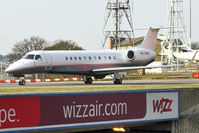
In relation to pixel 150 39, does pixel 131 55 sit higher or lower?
lower

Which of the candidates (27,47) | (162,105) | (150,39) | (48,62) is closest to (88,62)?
(48,62)

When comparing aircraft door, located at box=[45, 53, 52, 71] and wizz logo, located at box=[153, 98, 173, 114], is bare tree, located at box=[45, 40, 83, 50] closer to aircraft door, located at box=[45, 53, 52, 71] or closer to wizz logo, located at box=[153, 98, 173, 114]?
aircraft door, located at box=[45, 53, 52, 71]

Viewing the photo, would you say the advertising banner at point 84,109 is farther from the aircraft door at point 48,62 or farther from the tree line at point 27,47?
the tree line at point 27,47

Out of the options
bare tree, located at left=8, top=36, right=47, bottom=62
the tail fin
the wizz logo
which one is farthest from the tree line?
the wizz logo

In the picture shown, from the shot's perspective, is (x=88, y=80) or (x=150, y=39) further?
(x=150, y=39)

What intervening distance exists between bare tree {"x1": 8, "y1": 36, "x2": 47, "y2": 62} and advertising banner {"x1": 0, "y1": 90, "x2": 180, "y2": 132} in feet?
251

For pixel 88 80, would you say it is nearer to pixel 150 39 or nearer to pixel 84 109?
pixel 150 39

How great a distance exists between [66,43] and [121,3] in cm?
3961

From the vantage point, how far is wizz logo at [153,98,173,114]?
12.8 m

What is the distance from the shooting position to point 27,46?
89438mm

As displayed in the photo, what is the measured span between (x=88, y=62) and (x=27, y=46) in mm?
57529

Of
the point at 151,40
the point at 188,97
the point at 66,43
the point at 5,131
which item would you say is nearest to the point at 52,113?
the point at 5,131

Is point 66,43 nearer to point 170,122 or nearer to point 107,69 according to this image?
point 107,69

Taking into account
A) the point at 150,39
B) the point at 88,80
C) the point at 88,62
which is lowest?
the point at 88,80
